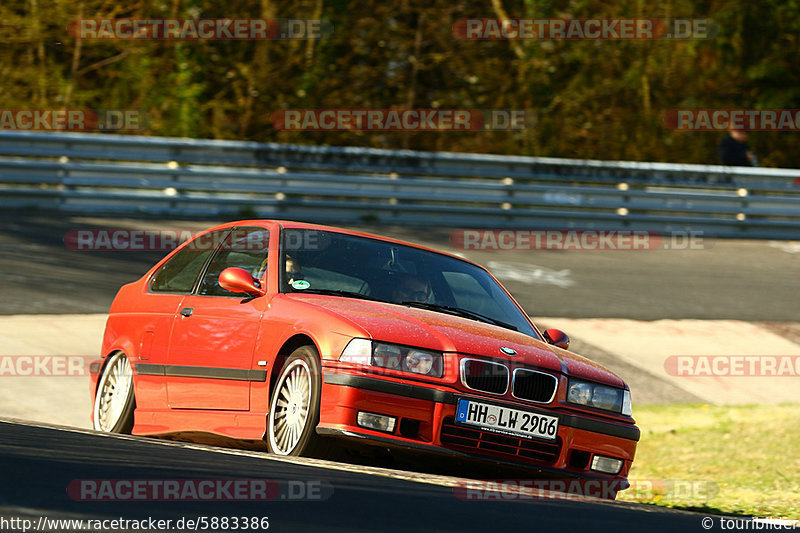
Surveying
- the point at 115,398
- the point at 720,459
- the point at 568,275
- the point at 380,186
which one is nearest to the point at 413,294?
the point at 115,398

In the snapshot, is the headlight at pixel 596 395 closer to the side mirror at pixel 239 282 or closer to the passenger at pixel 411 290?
the passenger at pixel 411 290

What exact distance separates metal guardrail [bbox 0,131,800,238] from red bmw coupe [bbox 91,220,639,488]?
1017 centimetres

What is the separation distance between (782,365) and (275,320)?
7654 millimetres

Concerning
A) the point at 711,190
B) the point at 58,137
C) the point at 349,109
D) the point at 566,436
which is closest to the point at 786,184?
the point at 711,190

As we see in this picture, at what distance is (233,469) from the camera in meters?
4.93

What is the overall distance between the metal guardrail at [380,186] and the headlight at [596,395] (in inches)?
478

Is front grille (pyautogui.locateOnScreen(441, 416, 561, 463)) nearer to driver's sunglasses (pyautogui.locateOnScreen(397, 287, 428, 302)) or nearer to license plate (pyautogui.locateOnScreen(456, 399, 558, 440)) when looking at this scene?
license plate (pyautogui.locateOnScreen(456, 399, 558, 440))

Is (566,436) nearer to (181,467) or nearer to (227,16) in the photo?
(181,467)

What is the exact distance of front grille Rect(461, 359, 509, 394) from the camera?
5898 mm

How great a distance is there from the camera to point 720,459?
864cm

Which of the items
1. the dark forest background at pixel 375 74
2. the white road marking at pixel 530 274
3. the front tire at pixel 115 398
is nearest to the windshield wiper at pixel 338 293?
the front tire at pixel 115 398

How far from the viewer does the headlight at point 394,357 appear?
18.9ft

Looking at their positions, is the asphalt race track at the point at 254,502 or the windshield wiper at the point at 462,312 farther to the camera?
the windshield wiper at the point at 462,312

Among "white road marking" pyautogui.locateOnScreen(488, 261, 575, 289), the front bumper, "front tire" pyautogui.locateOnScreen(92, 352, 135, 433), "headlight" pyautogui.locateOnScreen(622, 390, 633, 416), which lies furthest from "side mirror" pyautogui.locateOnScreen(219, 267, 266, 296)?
"white road marking" pyautogui.locateOnScreen(488, 261, 575, 289)
